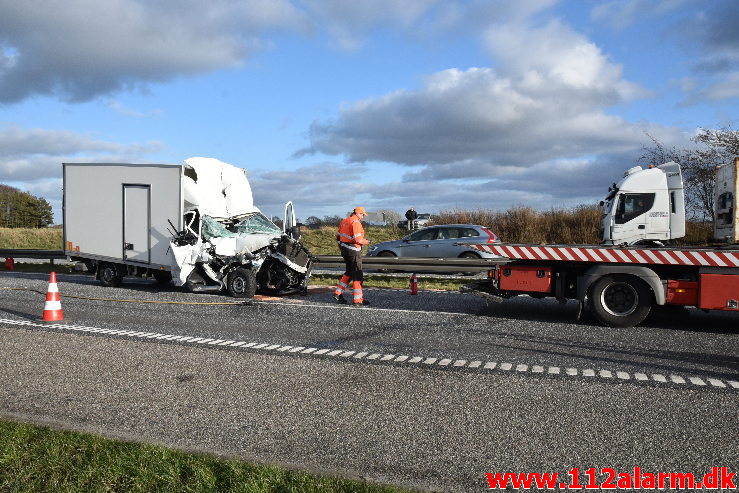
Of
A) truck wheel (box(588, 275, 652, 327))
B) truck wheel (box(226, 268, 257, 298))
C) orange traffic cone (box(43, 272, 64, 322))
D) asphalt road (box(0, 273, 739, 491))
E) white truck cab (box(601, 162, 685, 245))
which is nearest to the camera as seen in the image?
asphalt road (box(0, 273, 739, 491))

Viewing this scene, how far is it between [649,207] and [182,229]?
36.8 ft

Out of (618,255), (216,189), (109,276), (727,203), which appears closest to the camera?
(618,255)

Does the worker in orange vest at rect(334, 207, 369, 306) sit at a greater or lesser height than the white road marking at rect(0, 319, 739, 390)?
greater

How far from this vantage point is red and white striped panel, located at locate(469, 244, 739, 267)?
9.06 meters

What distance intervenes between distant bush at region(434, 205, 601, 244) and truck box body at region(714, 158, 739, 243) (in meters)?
11.9

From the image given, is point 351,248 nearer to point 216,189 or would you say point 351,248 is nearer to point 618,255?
point 216,189

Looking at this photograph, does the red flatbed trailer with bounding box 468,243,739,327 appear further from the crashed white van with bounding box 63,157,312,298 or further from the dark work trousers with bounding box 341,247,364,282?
the crashed white van with bounding box 63,157,312,298

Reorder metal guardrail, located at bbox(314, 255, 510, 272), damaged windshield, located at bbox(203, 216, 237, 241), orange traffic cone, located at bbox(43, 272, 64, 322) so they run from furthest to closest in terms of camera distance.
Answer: metal guardrail, located at bbox(314, 255, 510, 272) < damaged windshield, located at bbox(203, 216, 237, 241) < orange traffic cone, located at bbox(43, 272, 64, 322)

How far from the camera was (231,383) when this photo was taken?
6039mm

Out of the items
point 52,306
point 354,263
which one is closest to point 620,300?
point 354,263

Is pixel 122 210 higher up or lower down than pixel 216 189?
lower down

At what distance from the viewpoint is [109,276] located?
15.2 meters

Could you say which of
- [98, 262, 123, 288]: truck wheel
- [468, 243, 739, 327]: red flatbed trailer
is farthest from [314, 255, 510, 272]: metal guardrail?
[468, 243, 739, 327]: red flatbed trailer

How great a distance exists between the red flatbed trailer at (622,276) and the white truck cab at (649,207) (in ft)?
21.0
